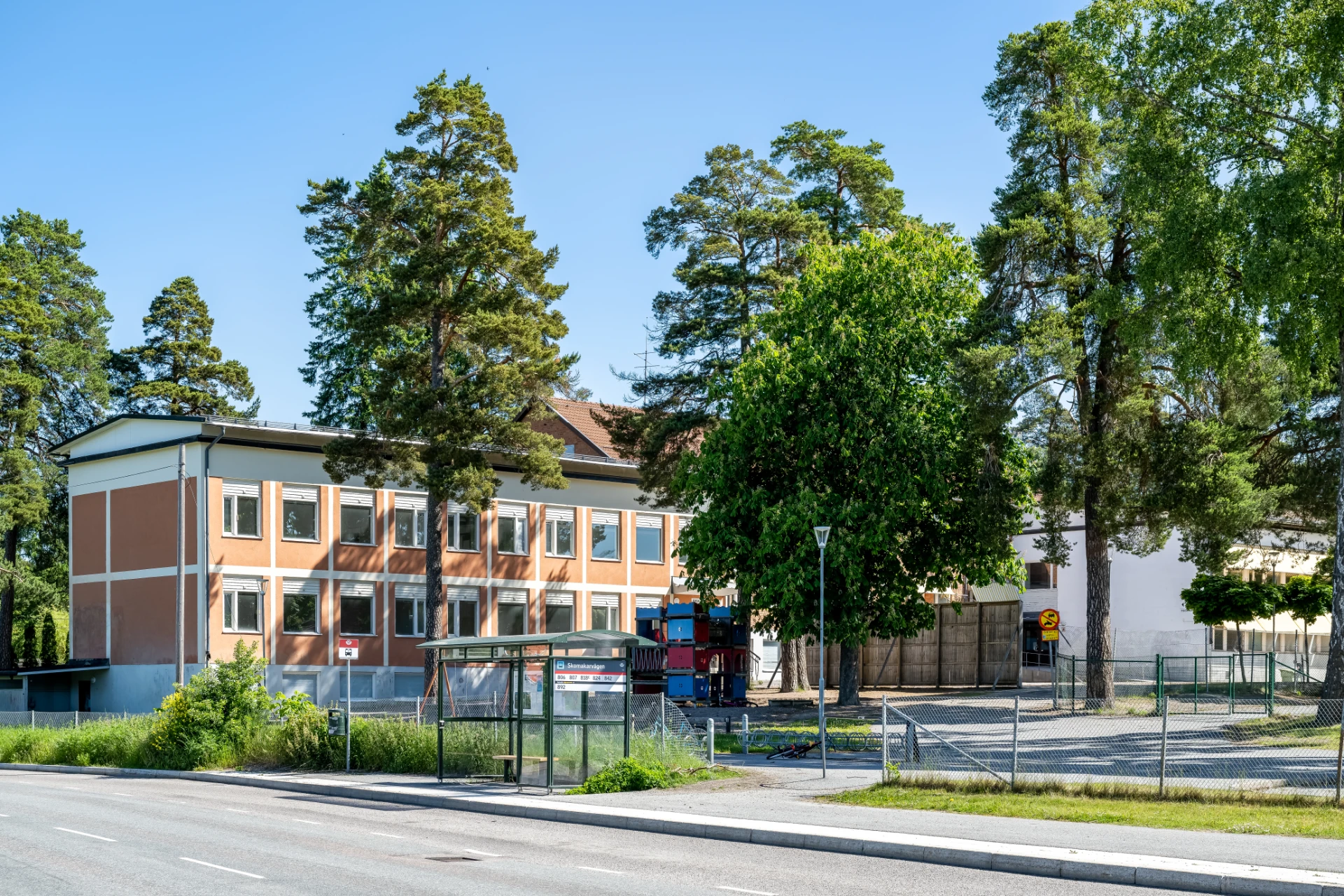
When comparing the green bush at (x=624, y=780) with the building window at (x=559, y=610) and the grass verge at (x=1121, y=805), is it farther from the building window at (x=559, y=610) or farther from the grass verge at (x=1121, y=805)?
the building window at (x=559, y=610)

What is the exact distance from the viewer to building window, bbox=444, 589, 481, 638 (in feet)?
186

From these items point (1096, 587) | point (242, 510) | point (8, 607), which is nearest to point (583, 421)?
point (242, 510)

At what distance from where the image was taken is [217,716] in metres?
32.4

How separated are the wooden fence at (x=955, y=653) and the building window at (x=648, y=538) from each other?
495 inches

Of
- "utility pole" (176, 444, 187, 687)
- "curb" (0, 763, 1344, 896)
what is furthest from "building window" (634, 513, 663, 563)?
"curb" (0, 763, 1344, 896)

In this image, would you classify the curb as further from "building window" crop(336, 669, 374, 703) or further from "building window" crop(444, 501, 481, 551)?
"building window" crop(444, 501, 481, 551)

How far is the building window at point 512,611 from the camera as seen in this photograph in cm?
5856

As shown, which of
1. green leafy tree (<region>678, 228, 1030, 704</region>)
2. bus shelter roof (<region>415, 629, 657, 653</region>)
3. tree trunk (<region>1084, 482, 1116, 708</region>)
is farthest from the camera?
green leafy tree (<region>678, 228, 1030, 704</region>)

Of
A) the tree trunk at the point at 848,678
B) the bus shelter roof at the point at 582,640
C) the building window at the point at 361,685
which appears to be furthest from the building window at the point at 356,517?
the bus shelter roof at the point at 582,640

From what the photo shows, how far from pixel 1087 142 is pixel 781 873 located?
28871mm

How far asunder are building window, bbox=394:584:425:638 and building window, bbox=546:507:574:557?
20.8 feet

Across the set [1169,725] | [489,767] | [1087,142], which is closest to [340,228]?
[1087,142]

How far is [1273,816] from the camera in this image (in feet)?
56.6

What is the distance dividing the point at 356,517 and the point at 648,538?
46.9 ft
